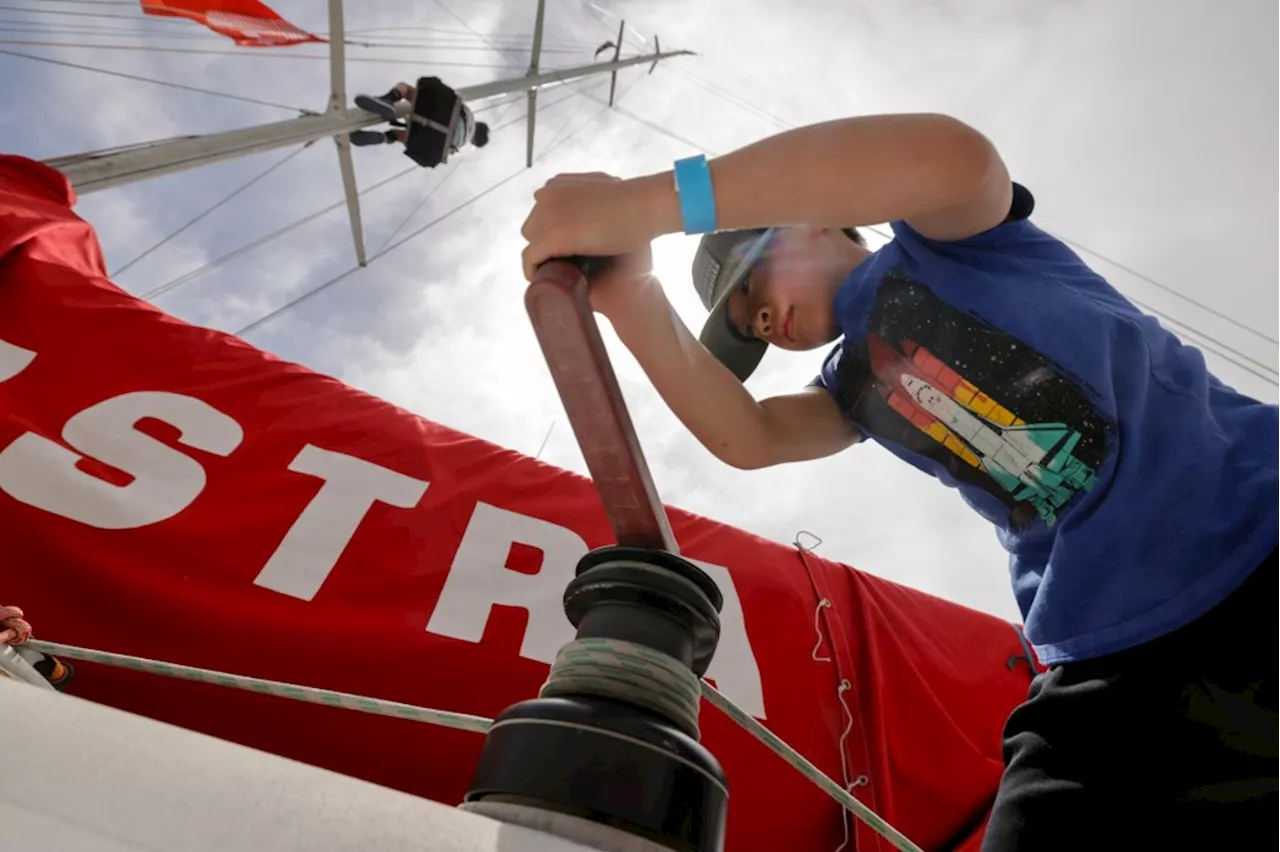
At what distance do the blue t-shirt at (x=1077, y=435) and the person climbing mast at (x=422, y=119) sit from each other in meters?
3.43

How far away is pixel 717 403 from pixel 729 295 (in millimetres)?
245

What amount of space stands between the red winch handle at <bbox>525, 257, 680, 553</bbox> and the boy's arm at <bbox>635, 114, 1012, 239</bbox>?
0.42 feet

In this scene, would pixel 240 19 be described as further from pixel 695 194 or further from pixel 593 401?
pixel 593 401

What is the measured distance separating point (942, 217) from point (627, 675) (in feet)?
2.04

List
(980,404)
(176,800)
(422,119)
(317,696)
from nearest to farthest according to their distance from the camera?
(176,800) → (317,696) → (980,404) → (422,119)

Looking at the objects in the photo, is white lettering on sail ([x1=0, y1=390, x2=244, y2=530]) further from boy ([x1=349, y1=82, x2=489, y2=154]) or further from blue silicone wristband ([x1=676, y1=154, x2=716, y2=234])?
boy ([x1=349, y1=82, x2=489, y2=154])

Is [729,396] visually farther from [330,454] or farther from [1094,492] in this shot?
[330,454]

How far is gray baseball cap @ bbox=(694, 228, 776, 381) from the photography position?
3.64 ft

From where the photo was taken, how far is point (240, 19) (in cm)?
321

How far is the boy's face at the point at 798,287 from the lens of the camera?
3.43 ft

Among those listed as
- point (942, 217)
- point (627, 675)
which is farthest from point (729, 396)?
point (627, 675)

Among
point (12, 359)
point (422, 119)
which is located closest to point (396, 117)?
point (422, 119)

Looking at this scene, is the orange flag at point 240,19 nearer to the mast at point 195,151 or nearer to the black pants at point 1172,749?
the mast at point 195,151

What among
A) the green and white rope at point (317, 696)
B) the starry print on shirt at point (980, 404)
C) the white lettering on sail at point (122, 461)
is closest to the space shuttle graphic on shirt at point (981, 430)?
the starry print on shirt at point (980, 404)
